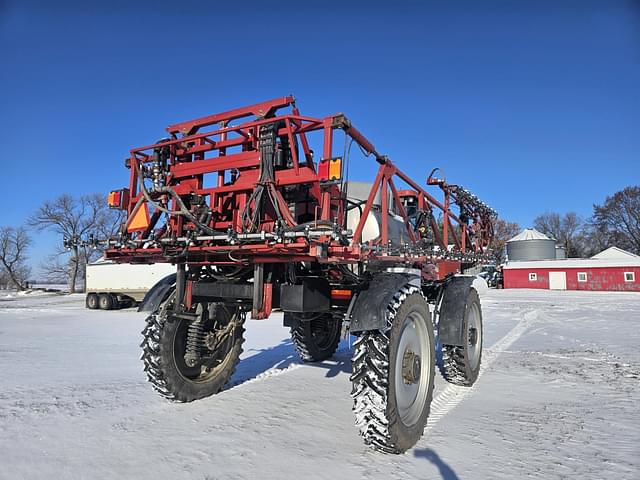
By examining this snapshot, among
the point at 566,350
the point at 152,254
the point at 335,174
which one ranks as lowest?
the point at 566,350

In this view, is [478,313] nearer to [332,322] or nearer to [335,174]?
[332,322]

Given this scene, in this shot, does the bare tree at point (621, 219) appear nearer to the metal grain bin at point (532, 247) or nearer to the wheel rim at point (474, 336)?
the metal grain bin at point (532, 247)

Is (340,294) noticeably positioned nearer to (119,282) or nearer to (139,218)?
(139,218)

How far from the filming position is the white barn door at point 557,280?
118 ft

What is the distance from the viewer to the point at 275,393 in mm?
5195

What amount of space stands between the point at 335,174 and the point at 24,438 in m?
3.46

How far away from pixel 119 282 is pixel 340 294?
19.9 m

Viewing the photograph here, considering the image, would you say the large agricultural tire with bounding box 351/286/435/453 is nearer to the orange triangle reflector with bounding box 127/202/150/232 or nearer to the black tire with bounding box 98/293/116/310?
the orange triangle reflector with bounding box 127/202/150/232

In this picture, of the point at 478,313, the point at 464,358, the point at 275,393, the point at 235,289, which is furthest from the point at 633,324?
the point at 235,289

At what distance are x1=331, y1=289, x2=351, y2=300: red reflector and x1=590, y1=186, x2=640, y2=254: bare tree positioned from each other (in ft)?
216

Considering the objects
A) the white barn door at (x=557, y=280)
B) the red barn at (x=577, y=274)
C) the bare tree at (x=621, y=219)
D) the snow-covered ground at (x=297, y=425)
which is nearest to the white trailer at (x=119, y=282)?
the snow-covered ground at (x=297, y=425)

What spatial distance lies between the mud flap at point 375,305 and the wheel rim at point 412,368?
33 cm

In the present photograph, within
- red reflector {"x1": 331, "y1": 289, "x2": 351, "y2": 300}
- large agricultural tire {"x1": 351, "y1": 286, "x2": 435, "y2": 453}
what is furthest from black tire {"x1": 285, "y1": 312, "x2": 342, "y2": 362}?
large agricultural tire {"x1": 351, "y1": 286, "x2": 435, "y2": 453}

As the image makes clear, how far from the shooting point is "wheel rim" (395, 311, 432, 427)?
375cm
